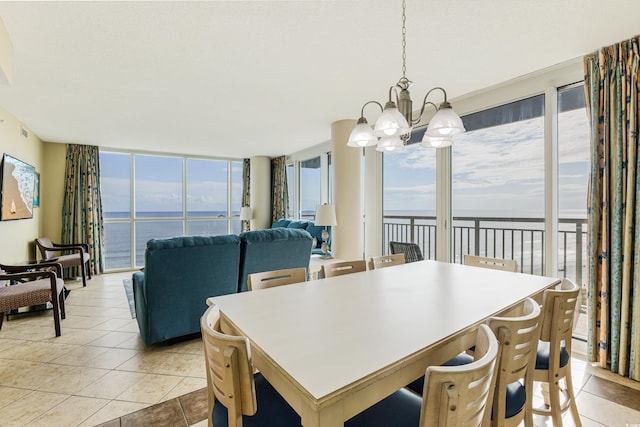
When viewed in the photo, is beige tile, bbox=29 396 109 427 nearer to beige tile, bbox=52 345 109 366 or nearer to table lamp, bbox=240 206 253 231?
beige tile, bbox=52 345 109 366

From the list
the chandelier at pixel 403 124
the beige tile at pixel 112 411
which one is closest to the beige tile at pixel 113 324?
the beige tile at pixel 112 411

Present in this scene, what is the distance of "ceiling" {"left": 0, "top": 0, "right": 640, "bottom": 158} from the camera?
181cm

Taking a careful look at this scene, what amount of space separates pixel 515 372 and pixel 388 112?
4.25ft

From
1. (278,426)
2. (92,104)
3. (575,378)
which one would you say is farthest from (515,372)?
(92,104)

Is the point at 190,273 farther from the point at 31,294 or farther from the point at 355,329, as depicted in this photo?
the point at 355,329

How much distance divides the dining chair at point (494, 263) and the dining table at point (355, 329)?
39 centimetres

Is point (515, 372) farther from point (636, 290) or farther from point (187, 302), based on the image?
point (187, 302)

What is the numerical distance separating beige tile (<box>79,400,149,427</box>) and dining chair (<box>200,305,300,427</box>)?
1102mm

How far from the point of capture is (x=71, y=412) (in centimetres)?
177

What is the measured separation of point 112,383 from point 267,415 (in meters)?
1.71

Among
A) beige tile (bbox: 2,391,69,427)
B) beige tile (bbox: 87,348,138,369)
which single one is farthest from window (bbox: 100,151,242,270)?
beige tile (bbox: 2,391,69,427)

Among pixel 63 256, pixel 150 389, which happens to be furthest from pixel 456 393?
pixel 63 256

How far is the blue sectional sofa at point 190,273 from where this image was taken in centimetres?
241

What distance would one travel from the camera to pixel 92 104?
136 inches
